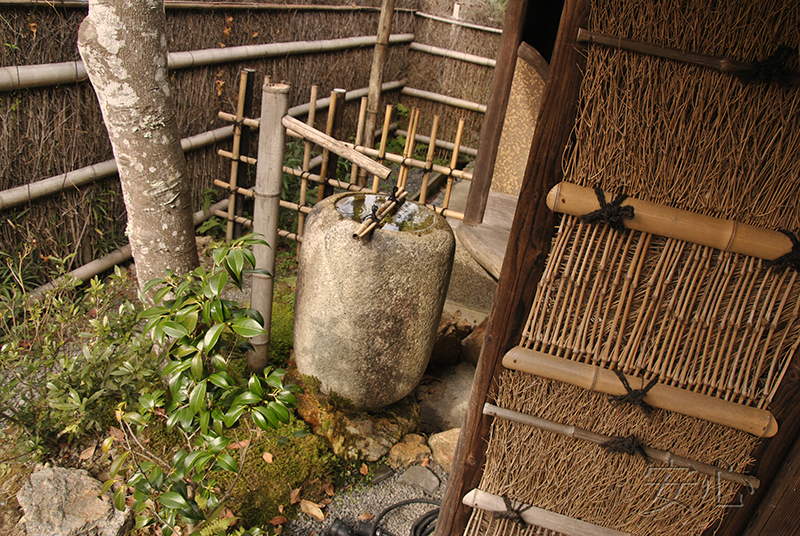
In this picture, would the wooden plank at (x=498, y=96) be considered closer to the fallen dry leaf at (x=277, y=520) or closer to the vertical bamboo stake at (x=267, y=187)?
the vertical bamboo stake at (x=267, y=187)

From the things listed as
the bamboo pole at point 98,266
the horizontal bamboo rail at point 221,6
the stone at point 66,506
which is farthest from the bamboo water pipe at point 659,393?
the horizontal bamboo rail at point 221,6

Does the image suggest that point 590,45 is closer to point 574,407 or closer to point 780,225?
point 780,225

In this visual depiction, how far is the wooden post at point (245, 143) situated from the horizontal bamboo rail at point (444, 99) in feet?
12.2

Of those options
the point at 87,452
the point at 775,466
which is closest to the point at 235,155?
the point at 87,452

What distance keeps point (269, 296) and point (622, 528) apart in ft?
6.75

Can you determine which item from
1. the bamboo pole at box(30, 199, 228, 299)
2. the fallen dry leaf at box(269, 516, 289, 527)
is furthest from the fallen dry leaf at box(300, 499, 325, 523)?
the bamboo pole at box(30, 199, 228, 299)

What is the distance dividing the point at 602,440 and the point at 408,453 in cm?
135

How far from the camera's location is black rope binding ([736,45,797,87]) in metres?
1.44

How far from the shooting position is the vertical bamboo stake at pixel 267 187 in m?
2.65

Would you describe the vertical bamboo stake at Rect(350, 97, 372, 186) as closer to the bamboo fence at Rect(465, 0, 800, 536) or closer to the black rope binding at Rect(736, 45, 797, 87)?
the bamboo fence at Rect(465, 0, 800, 536)

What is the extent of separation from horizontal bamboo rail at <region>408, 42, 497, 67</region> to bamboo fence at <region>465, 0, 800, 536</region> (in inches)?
241

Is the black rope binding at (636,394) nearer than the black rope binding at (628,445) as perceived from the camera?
Yes

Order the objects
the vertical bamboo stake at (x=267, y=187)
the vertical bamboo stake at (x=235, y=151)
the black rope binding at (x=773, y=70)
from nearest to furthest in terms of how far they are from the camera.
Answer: the black rope binding at (x=773, y=70), the vertical bamboo stake at (x=267, y=187), the vertical bamboo stake at (x=235, y=151)

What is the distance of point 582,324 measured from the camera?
178 centimetres
